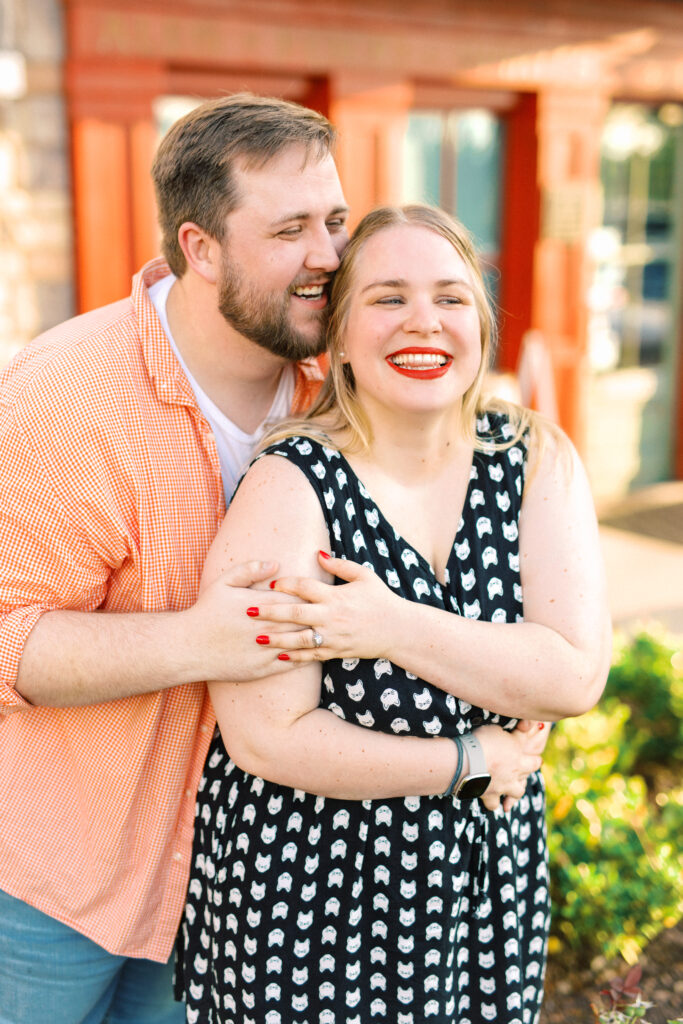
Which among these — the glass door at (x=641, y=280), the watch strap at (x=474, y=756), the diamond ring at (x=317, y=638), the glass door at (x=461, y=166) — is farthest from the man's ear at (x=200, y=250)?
the glass door at (x=641, y=280)

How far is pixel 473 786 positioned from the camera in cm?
177

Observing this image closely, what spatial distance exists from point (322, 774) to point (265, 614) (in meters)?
0.29

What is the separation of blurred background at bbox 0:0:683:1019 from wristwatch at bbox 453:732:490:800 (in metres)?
1.06

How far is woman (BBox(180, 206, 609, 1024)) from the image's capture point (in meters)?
1.71

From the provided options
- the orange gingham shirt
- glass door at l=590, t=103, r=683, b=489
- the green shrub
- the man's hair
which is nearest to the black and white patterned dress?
the orange gingham shirt

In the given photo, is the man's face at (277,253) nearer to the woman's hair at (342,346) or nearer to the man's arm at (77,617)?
the woman's hair at (342,346)

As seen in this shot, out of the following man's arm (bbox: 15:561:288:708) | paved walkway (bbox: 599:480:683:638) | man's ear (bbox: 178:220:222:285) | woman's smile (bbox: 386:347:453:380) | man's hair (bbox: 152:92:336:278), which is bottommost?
paved walkway (bbox: 599:480:683:638)

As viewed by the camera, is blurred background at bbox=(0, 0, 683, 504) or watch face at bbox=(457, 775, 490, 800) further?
blurred background at bbox=(0, 0, 683, 504)

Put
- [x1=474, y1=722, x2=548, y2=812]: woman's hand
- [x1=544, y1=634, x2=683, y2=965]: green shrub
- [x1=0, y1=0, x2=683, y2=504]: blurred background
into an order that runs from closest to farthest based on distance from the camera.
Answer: [x1=474, y1=722, x2=548, y2=812]: woman's hand, [x1=544, y1=634, x2=683, y2=965]: green shrub, [x1=0, y1=0, x2=683, y2=504]: blurred background

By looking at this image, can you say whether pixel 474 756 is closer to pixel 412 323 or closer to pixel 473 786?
pixel 473 786

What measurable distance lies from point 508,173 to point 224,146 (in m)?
5.32

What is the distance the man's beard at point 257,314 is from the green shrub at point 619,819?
5.24 ft

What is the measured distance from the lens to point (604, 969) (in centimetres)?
262

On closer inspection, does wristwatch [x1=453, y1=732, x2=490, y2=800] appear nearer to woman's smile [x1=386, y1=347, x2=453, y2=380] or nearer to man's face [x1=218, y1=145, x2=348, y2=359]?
woman's smile [x1=386, y1=347, x2=453, y2=380]
